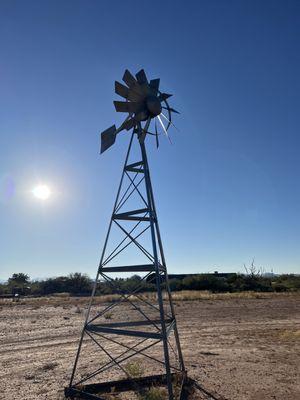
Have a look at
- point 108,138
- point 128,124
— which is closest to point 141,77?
point 128,124

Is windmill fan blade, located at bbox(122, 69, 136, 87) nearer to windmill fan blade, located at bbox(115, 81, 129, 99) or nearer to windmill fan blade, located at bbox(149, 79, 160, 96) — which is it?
windmill fan blade, located at bbox(115, 81, 129, 99)

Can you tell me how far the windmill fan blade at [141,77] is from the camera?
10609 millimetres

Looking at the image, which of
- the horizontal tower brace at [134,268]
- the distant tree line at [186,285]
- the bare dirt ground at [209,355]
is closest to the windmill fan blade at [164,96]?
the horizontal tower brace at [134,268]

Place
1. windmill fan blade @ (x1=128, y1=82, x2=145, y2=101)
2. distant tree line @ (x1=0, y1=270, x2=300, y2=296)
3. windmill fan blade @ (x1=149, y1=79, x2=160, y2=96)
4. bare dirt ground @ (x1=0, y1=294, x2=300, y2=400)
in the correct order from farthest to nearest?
distant tree line @ (x1=0, y1=270, x2=300, y2=296) → windmill fan blade @ (x1=149, y1=79, x2=160, y2=96) → windmill fan blade @ (x1=128, y1=82, x2=145, y2=101) → bare dirt ground @ (x1=0, y1=294, x2=300, y2=400)

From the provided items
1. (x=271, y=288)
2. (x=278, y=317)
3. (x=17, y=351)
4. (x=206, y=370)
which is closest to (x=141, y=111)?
(x=206, y=370)

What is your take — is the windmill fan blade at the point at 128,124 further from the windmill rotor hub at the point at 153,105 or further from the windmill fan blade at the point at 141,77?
the windmill fan blade at the point at 141,77

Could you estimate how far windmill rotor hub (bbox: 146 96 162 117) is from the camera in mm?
10258

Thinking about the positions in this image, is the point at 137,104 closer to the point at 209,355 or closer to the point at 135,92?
the point at 135,92

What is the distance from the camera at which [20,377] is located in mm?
11242

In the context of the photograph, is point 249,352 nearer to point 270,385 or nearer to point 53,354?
point 270,385

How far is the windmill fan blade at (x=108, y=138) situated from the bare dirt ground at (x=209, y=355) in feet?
22.3

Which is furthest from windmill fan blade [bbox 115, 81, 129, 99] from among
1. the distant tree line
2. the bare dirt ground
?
the distant tree line

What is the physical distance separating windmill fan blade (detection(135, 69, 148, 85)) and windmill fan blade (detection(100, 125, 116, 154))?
152 cm

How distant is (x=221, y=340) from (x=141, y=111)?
11.9m
